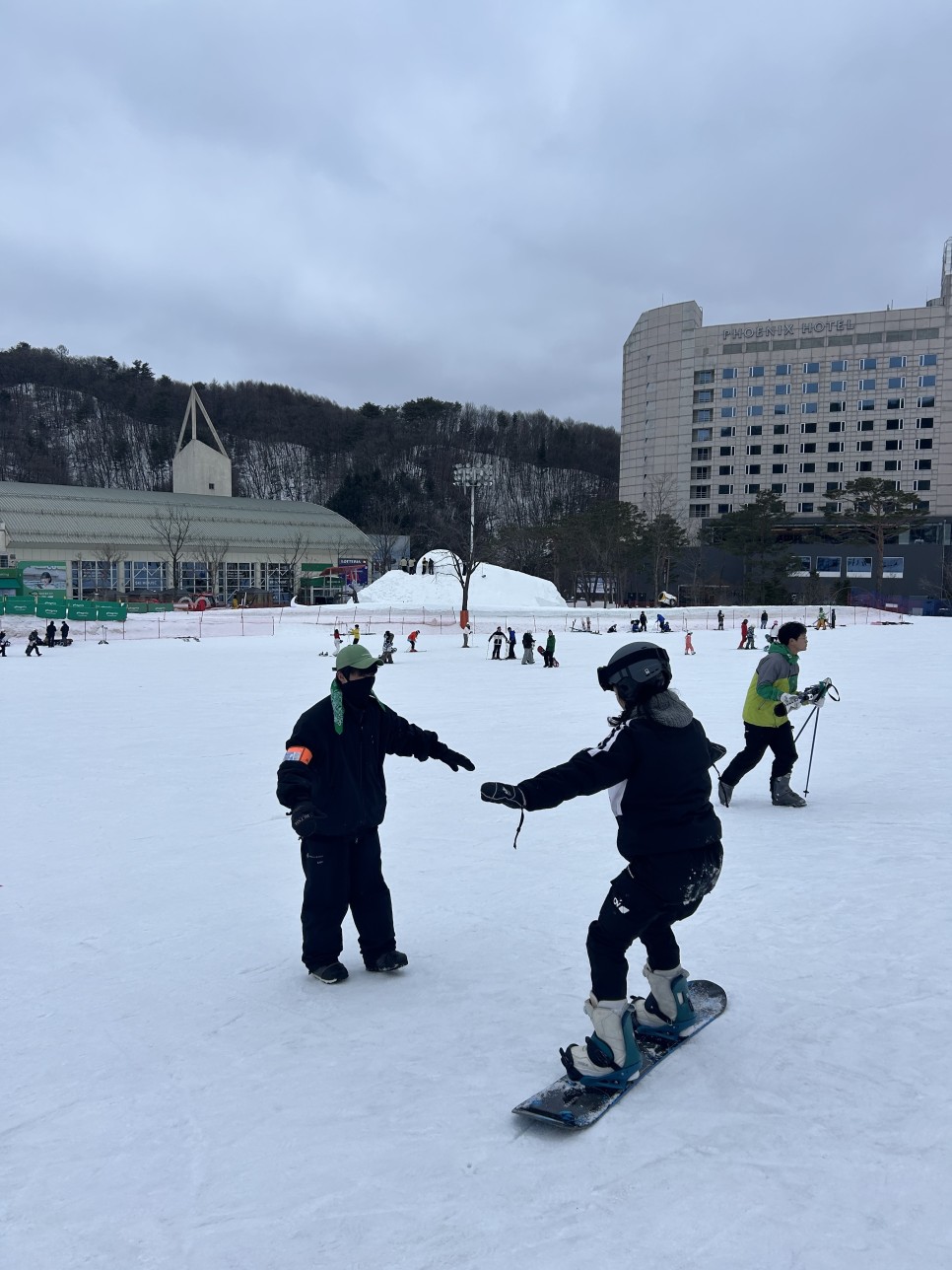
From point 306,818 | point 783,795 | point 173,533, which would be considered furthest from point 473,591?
point 306,818

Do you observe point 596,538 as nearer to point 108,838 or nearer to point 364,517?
point 364,517

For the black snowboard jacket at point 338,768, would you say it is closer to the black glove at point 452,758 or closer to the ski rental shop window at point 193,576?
the black glove at point 452,758

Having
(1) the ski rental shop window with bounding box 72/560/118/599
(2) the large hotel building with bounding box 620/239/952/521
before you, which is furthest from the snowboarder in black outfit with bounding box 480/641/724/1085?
(2) the large hotel building with bounding box 620/239/952/521

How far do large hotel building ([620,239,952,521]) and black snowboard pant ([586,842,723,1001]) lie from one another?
76239 millimetres

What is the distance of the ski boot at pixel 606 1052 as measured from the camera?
3031mm

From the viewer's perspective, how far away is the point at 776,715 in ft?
22.2

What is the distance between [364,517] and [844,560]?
50.8 m

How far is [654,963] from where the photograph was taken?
3441mm

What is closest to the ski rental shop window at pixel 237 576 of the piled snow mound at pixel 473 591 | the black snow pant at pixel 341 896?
the piled snow mound at pixel 473 591

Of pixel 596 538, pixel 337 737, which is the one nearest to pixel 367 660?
pixel 337 737

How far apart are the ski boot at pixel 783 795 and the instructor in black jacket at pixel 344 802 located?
422cm

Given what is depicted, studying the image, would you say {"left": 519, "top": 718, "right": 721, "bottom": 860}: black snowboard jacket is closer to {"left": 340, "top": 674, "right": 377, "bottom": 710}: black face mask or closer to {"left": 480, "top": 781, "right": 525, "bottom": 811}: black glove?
{"left": 480, "top": 781, "right": 525, "bottom": 811}: black glove

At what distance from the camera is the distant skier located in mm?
6750

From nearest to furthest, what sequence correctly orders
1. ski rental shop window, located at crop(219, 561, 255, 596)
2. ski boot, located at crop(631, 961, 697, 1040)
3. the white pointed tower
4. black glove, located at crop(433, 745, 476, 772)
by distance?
ski boot, located at crop(631, 961, 697, 1040), black glove, located at crop(433, 745, 476, 772), ski rental shop window, located at crop(219, 561, 255, 596), the white pointed tower
